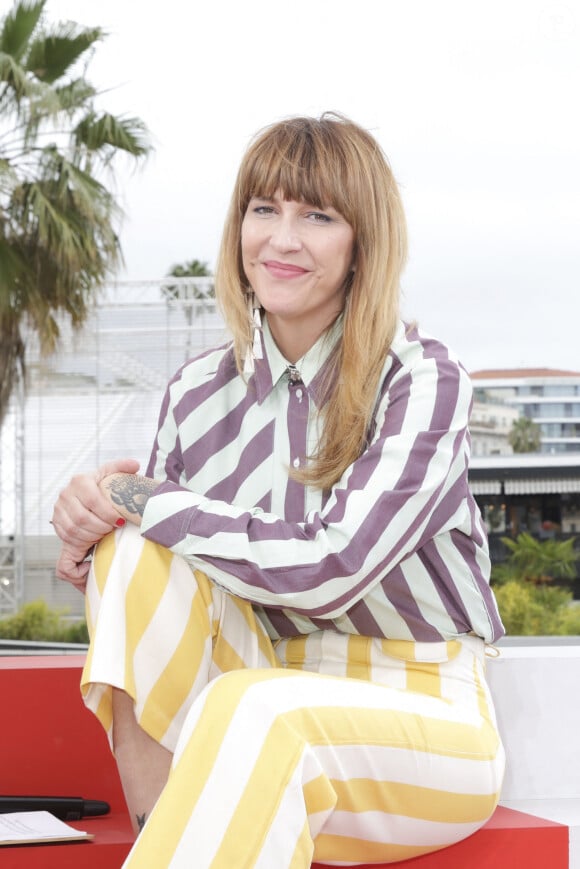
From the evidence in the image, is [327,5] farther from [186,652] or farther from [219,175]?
[186,652]

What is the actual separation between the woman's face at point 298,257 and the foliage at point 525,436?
9419 millimetres

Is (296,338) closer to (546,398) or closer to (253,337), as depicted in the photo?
(253,337)

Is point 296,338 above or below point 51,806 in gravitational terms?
above

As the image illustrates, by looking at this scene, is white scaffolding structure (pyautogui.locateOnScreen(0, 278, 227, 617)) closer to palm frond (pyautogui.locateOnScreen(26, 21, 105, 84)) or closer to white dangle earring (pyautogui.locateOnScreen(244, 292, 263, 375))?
palm frond (pyautogui.locateOnScreen(26, 21, 105, 84))

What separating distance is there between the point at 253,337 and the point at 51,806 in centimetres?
69

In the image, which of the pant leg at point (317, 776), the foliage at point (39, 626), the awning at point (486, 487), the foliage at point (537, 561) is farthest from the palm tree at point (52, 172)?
the pant leg at point (317, 776)

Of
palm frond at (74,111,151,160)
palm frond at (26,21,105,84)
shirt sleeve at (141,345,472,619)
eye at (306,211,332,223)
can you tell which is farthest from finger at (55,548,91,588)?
palm frond at (74,111,151,160)

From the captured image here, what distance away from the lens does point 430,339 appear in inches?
52.2

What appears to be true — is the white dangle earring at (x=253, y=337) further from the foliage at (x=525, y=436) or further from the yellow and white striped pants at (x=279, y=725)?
the foliage at (x=525, y=436)

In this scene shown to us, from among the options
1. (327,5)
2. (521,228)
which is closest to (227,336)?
(327,5)

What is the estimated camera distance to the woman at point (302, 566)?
99cm

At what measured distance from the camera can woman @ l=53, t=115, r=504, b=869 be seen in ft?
3.25

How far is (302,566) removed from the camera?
1.16 meters

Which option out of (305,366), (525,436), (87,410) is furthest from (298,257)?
(87,410)
